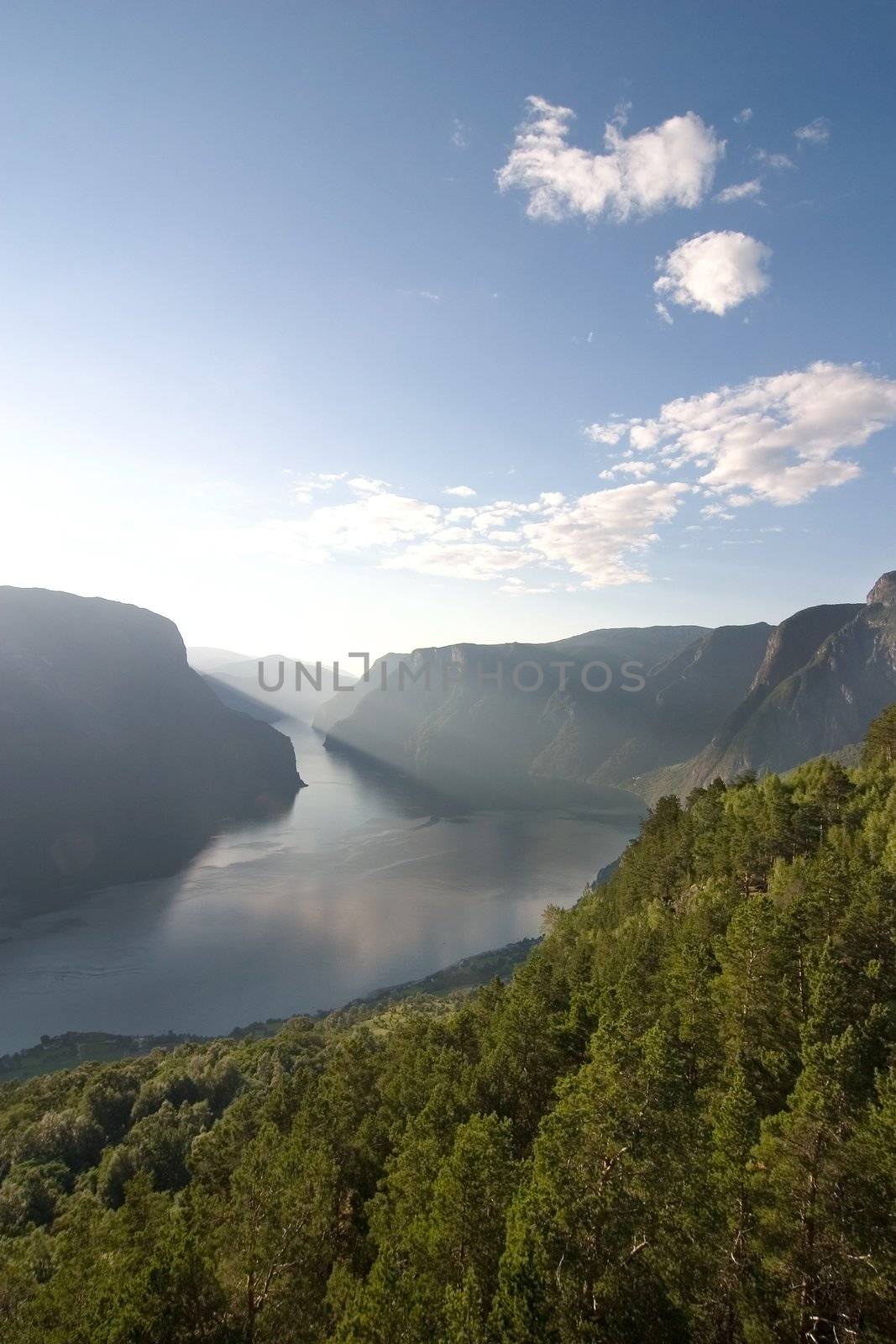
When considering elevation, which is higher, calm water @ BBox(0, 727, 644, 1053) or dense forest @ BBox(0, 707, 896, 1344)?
dense forest @ BBox(0, 707, 896, 1344)

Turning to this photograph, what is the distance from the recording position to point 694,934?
30.1m

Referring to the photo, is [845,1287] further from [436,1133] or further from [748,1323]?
[436,1133]

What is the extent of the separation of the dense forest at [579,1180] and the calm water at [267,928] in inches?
2269

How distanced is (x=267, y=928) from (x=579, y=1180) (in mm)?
103912

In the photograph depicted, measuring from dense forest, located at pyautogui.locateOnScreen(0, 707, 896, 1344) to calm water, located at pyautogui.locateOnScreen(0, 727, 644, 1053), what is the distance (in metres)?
57.6

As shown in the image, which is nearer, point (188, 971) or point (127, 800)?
point (188, 971)

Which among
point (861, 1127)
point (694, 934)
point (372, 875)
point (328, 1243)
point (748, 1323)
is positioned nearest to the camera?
point (748, 1323)

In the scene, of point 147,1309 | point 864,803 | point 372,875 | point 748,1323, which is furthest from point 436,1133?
point 372,875

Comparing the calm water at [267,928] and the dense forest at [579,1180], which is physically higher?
the dense forest at [579,1180]

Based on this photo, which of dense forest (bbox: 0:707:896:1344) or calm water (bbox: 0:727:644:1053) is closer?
dense forest (bbox: 0:707:896:1344)

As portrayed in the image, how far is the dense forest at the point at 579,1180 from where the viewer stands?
41.7 feet

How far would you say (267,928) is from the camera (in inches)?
4232

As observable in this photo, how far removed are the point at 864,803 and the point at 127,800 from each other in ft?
630

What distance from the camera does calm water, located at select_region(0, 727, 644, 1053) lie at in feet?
282
